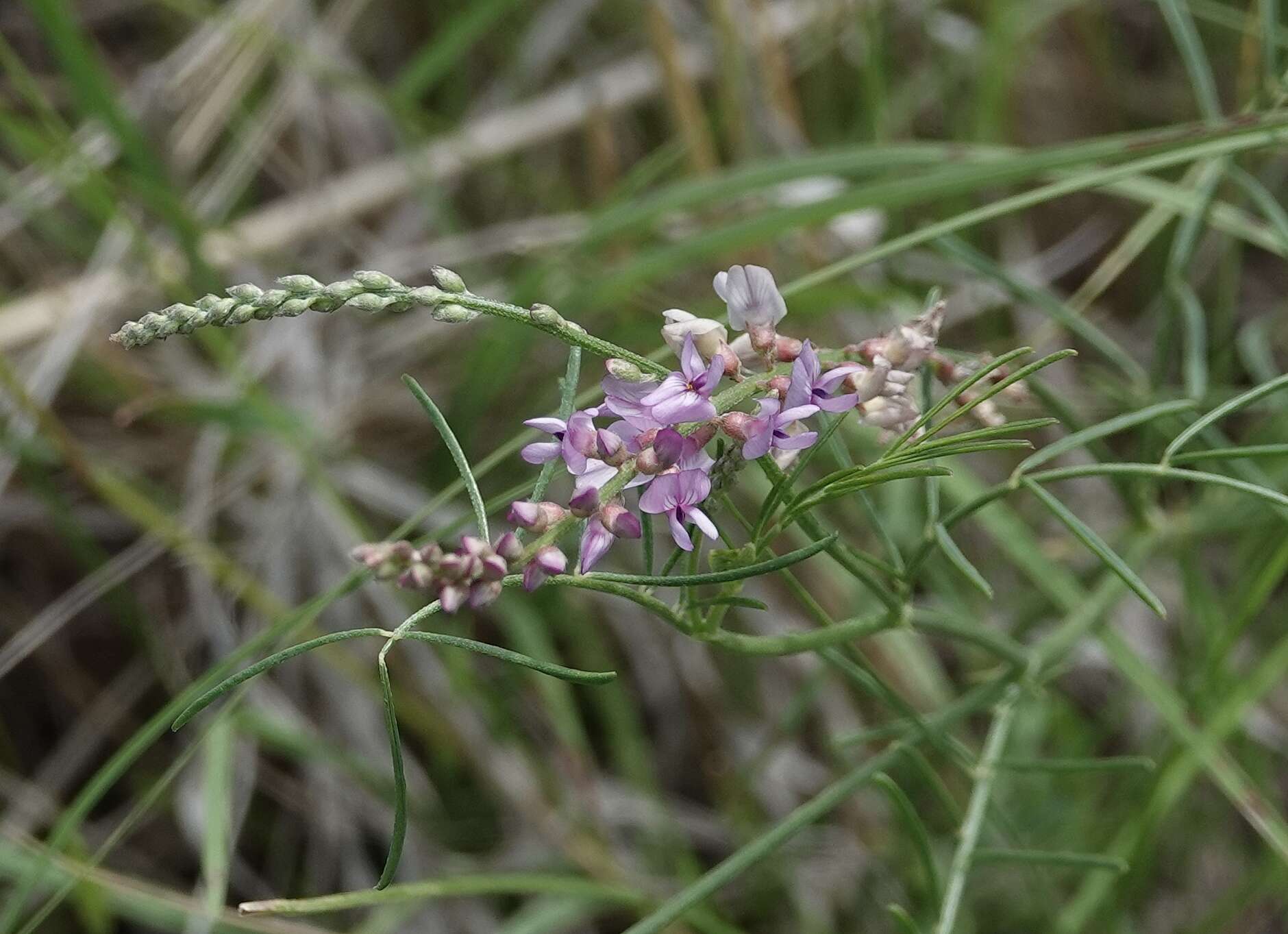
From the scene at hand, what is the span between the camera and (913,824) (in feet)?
4.57

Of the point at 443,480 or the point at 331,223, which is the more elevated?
the point at 331,223

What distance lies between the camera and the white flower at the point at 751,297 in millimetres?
990

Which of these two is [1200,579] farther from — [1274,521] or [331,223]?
[331,223]

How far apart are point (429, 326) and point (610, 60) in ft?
→ 3.03

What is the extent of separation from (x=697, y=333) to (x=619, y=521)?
175 mm

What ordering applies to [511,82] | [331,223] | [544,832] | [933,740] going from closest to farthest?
1. [933,740]
2. [544,832]
3. [331,223]
4. [511,82]

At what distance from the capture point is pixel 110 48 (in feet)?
10.3

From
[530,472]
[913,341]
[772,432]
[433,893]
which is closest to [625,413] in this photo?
[772,432]

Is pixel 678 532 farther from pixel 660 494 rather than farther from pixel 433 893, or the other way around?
pixel 433 893

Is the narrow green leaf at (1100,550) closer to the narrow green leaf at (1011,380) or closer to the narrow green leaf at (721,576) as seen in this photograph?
the narrow green leaf at (1011,380)

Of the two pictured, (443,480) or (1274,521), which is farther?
(443,480)

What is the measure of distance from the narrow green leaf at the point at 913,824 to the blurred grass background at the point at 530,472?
0.40 m

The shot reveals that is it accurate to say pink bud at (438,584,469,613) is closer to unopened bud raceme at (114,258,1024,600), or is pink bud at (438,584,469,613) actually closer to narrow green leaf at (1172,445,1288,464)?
unopened bud raceme at (114,258,1024,600)

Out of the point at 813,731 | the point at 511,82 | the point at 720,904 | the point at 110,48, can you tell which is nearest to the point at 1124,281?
the point at 813,731
